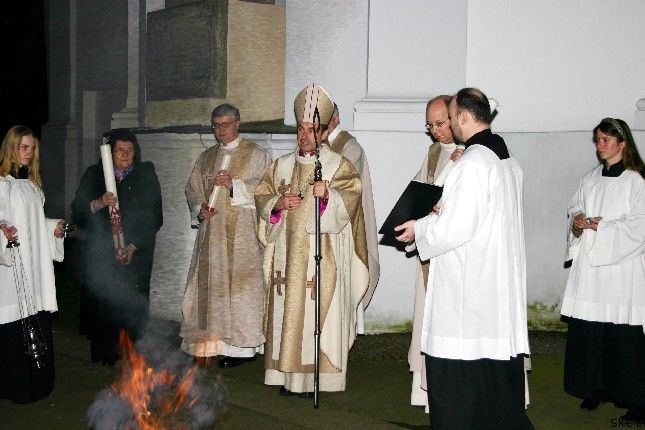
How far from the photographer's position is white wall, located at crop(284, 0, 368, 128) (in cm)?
1015

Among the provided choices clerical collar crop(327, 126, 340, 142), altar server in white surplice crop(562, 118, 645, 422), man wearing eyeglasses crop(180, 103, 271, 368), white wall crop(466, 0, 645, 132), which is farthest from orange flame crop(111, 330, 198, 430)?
white wall crop(466, 0, 645, 132)

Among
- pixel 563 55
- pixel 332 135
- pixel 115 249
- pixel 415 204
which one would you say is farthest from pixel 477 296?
pixel 563 55

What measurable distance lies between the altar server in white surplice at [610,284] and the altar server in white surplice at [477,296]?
178cm

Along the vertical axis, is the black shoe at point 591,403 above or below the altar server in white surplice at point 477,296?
below

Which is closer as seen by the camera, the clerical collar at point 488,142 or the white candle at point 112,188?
the clerical collar at point 488,142

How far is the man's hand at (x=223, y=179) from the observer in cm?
858

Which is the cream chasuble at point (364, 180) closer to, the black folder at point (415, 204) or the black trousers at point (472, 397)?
the black folder at point (415, 204)

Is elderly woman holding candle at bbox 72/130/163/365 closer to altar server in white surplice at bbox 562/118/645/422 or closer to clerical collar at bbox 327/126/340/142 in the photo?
clerical collar at bbox 327/126/340/142

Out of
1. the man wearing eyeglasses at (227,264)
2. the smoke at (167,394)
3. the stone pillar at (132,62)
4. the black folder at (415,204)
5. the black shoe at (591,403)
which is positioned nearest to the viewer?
the black folder at (415,204)

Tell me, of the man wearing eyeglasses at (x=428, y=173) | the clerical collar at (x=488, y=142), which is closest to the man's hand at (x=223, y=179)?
the man wearing eyeglasses at (x=428, y=173)

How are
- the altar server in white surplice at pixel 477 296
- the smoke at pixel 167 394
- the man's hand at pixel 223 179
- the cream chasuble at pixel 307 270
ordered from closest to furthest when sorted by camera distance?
the altar server in white surplice at pixel 477 296 < the smoke at pixel 167 394 < the cream chasuble at pixel 307 270 < the man's hand at pixel 223 179

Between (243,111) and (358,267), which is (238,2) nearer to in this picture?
(243,111)

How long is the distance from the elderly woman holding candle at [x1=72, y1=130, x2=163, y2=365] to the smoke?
1.10 ft

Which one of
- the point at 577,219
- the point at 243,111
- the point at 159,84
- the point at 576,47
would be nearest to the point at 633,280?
the point at 577,219
